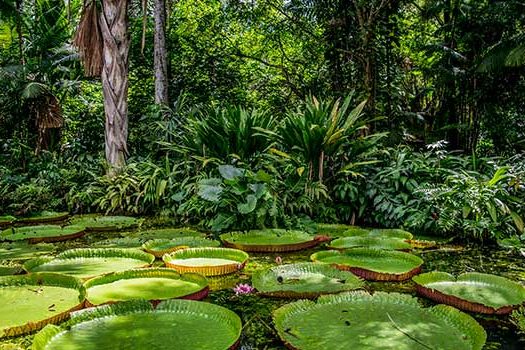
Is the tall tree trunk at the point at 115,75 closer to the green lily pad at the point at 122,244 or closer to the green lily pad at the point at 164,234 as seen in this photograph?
the green lily pad at the point at 164,234

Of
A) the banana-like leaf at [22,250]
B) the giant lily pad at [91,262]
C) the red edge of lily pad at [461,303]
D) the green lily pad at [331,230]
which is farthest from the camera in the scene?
the green lily pad at [331,230]

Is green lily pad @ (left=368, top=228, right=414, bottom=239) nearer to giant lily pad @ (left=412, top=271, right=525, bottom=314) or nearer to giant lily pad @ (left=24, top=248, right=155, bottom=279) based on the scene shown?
giant lily pad @ (left=412, top=271, right=525, bottom=314)

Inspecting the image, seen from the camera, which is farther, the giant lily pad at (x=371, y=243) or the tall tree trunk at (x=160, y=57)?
the tall tree trunk at (x=160, y=57)

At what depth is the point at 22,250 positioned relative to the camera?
2.94 m

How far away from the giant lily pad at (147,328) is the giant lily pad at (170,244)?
3.56 feet

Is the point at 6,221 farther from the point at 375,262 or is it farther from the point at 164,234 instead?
the point at 375,262

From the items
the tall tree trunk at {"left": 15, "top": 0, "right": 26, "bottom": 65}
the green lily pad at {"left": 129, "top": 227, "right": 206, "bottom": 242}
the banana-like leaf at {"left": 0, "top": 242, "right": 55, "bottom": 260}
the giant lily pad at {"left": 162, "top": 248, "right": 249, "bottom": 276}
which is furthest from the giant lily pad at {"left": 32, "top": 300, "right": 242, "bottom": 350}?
the tall tree trunk at {"left": 15, "top": 0, "right": 26, "bottom": 65}

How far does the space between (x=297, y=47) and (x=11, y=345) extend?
7351 mm

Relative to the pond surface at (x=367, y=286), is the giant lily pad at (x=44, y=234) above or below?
above

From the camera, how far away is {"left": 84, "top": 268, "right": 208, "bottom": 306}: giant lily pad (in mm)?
1882

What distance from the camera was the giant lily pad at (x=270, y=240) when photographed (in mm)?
2941

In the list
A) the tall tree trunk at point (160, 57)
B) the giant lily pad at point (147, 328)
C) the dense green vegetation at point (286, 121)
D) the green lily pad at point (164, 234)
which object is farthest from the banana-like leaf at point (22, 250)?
the tall tree trunk at point (160, 57)

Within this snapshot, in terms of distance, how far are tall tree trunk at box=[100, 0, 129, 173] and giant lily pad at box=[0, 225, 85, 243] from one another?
1.61 meters

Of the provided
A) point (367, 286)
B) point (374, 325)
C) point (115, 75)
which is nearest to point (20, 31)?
point (115, 75)
